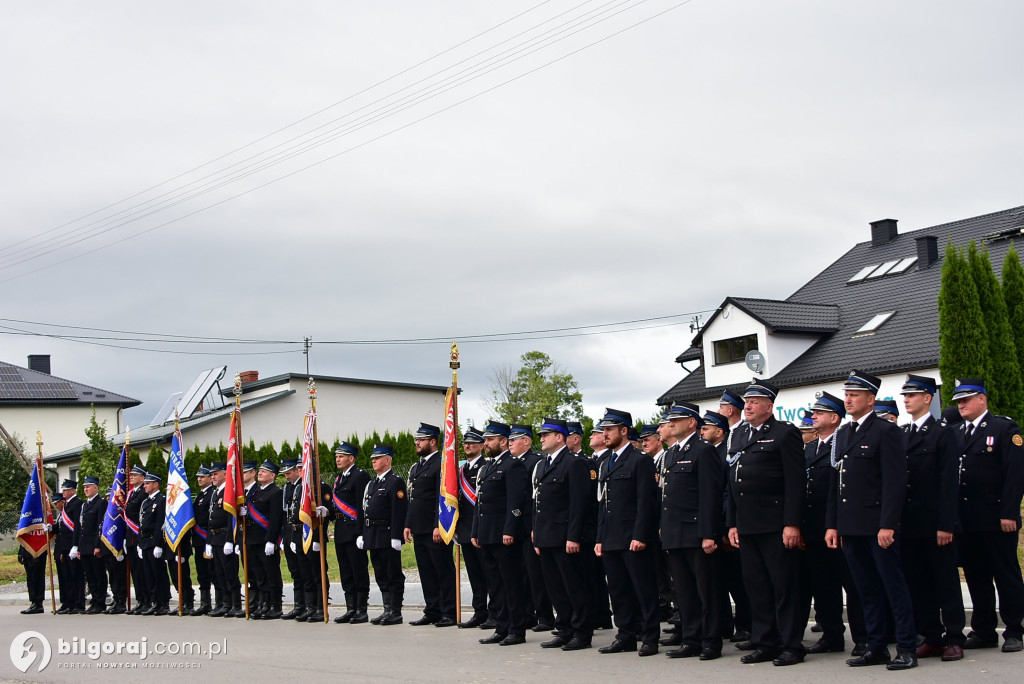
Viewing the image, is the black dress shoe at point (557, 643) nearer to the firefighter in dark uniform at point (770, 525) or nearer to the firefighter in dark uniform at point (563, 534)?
the firefighter in dark uniform at point (563, 534)

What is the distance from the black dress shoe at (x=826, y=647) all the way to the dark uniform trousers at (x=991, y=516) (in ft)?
3.20

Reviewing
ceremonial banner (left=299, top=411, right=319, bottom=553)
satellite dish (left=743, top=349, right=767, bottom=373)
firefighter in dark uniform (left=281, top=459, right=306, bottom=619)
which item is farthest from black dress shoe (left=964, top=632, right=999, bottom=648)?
satellite dish (left=743, top=349, right=767, bottom=373)

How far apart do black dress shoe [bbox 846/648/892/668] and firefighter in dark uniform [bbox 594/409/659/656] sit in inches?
69.0

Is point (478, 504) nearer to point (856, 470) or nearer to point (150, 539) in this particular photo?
point (856, 470)

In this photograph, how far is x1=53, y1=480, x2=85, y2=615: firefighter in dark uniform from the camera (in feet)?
56.6

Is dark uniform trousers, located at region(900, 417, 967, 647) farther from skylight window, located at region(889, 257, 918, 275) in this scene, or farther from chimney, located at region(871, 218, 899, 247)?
chimney, located at region(871, 218, 899, 247)

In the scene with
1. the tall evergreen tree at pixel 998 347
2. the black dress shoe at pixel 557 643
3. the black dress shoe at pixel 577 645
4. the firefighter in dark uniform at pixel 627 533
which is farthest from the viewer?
the tall evergreen tree at pixel 998 347

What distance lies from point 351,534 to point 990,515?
7483 millimetres

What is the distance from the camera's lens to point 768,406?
8.20 metres

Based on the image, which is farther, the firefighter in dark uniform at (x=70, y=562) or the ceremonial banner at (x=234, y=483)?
the firefighter in dark uniform at (x=70, y=562)

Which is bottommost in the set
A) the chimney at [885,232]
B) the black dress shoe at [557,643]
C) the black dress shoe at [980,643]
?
the black dress shoe at [557,643]

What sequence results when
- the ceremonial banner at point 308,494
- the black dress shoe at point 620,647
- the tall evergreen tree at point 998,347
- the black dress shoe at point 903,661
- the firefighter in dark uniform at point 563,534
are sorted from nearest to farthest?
the black dress shoe at point 903,661 → the black dress shoe at point 620,647 → the firefighter in dark uniform at point 563,534 → the ceremonial banner at point 308,494 → the tall evergreen tree at point 998,347

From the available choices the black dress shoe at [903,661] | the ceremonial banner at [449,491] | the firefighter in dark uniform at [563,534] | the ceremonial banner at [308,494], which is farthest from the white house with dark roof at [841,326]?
the black dress shoe at [903,661]

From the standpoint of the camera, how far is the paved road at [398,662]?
7.40 meters
